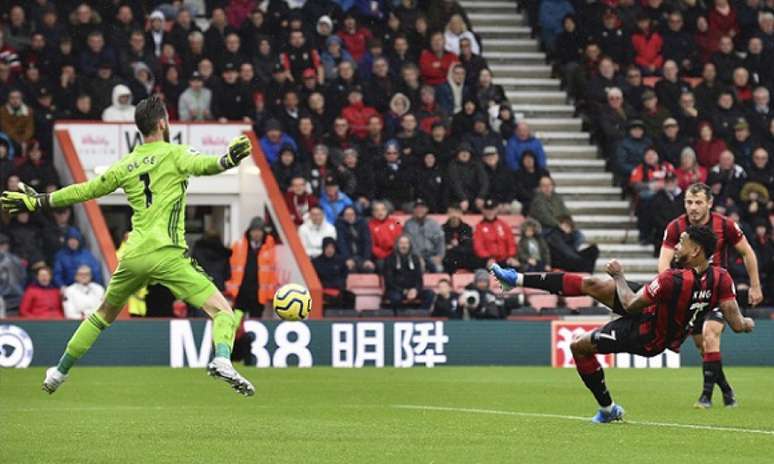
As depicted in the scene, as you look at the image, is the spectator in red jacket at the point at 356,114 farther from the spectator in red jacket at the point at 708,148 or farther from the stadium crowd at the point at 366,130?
the spectator in red jacket at the point at 708,148

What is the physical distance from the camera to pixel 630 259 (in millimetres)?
29375

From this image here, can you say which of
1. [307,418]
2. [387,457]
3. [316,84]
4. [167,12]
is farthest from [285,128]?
[387,457]

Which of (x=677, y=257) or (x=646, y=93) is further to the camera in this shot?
(x=646, y=93)

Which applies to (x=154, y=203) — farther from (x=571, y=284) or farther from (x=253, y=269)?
(x=253, y=269)

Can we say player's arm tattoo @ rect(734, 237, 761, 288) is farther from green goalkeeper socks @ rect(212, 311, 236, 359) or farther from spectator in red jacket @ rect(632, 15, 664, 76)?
spectator in red jacket @ rect(632, 15, 664, 76)

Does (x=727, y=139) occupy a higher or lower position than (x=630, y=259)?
higher

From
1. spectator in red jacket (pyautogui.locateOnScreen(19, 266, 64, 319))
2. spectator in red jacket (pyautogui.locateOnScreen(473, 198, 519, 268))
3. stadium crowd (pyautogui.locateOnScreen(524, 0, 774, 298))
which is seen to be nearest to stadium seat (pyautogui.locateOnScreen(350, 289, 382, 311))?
spectator in red jacket (pyautogui.locateOnScreen(473, 198, 519, 268))

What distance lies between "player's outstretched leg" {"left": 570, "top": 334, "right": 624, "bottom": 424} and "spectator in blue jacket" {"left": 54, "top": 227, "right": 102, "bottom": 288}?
1296cm

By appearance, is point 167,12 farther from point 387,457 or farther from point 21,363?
point 387,457

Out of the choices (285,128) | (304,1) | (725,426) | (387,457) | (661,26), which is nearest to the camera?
(387,457)

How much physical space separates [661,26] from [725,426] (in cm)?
2056

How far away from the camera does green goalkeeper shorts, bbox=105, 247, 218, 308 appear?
13.3m

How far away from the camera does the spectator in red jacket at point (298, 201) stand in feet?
88.5

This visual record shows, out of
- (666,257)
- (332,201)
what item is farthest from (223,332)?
(332,201)
